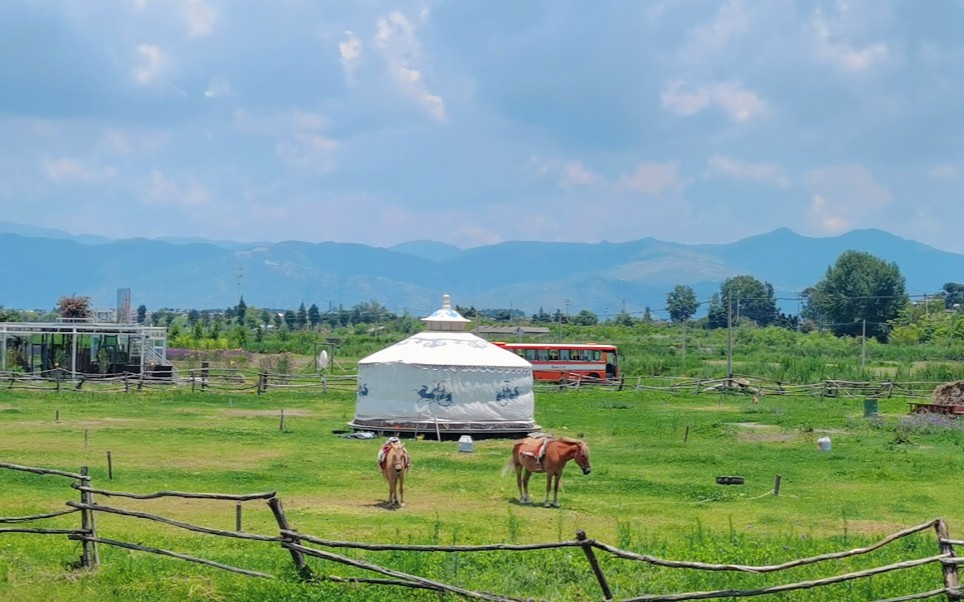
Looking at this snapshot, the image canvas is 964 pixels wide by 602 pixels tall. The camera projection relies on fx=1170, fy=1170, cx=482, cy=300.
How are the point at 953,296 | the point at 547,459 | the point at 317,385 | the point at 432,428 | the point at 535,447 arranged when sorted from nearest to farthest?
the point at 547,459 < the point at 535,447 < the point at 432,428 < the point at 317,385 < the point at 953,296

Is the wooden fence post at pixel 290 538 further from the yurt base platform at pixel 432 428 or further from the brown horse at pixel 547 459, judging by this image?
the yurt base platform at pixel 432 428

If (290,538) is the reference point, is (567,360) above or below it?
above

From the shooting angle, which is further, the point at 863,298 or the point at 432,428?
the point at 863,298

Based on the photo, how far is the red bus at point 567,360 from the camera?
157ft

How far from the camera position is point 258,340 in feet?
240

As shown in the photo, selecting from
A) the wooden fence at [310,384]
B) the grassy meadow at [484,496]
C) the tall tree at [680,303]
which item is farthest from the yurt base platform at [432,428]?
the tall tree at [680,303]

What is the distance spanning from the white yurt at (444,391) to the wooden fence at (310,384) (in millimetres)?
11335

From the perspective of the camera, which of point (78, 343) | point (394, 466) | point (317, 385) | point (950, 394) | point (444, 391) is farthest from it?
point (78, 343)

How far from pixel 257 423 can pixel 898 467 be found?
14355mm

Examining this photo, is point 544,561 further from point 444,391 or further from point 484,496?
point 444,391

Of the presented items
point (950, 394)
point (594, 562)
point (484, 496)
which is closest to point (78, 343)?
point (950, 394)

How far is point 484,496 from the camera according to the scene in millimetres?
16234

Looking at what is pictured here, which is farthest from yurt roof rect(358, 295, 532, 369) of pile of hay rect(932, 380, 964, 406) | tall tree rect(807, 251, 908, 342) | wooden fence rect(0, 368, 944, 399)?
tall tree rect(807, 251, 908, 342)

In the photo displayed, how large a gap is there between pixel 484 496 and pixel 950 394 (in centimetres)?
1975
